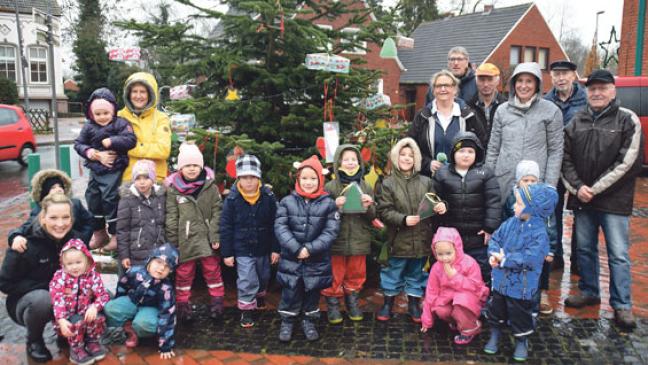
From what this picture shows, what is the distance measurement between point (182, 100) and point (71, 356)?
268 centimetres

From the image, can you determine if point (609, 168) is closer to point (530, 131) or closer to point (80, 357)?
point (530, 131)

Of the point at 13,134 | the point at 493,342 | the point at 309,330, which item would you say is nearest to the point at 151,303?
the point at 309,330

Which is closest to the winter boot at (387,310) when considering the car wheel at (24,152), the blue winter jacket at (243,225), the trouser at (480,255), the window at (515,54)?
the trouser at (480,255)

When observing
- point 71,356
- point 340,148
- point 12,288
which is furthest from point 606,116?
point 12,288

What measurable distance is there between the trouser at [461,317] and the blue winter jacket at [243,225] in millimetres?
1705

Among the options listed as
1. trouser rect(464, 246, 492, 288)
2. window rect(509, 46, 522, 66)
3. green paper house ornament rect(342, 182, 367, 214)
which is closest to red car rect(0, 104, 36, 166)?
green paper house ornament rect(342, 182, 367, 214)

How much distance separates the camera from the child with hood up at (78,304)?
13.3 ft

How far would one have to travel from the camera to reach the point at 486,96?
215 inches

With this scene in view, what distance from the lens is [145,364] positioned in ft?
13.4

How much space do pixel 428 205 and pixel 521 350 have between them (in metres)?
1.37

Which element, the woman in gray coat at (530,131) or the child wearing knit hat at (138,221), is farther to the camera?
the woman in gray coat at (530,131)

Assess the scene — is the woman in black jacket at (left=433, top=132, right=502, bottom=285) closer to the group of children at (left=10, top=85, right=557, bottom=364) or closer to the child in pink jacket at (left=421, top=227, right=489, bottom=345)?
the group of children at (left=10, top=85, right=557, bottom=364)

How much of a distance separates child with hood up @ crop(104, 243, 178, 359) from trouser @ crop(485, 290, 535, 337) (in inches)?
105

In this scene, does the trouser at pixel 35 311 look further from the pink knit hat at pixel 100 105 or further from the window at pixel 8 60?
the window at pixel 8 60
